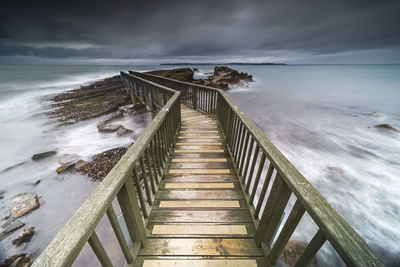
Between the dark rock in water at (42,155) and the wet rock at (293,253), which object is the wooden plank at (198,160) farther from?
the dark rock in water at (42,155)

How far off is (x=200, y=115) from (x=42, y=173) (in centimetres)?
769

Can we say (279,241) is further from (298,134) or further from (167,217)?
(298,134)

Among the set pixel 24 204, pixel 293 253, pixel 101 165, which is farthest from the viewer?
pixel 101 165

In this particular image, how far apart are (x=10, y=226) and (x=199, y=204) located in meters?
6.12

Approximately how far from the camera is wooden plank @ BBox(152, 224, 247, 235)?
221cm

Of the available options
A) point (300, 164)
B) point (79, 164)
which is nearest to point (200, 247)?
point (79, 164)

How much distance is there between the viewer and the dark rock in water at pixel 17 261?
390 centimetres

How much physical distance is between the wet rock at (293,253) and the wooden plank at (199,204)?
2.75 meters

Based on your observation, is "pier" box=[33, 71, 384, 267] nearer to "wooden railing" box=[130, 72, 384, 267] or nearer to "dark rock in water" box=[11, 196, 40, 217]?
"wooden railing" box=[130, 72, 384, 267]

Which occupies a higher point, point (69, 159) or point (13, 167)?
point (69, 159)

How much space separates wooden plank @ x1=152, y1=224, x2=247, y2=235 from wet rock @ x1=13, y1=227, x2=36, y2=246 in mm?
5018

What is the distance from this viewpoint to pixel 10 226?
4.76 meters

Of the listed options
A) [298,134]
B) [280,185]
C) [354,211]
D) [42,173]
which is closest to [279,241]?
[280,185]

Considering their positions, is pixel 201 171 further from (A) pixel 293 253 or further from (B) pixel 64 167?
(B) pixel 64 167
